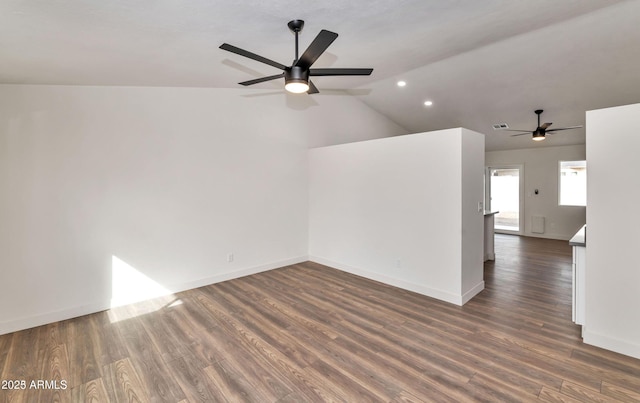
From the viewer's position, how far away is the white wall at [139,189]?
3166mm

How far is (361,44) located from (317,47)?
1.36 metres

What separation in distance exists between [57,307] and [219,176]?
8.13 feet

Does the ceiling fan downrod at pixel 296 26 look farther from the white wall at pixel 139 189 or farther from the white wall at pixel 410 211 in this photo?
the white wall at pixel 139 189

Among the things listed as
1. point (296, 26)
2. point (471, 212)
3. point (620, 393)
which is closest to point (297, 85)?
point (296, 26)

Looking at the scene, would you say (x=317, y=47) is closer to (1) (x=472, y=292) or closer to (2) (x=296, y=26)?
(2) (x=296, y=26)

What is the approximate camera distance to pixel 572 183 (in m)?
7.68

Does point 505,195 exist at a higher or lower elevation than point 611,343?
higher

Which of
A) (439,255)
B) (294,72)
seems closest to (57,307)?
(294,72)

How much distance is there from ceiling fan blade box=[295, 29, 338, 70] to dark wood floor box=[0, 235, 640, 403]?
2525mm

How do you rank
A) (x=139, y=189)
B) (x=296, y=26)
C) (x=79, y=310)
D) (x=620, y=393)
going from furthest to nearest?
(x=139, y=189)
(x=79, y=310)
(x=296, y=26)
(x=620, y=393)

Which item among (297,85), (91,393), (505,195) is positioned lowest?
(91,393)

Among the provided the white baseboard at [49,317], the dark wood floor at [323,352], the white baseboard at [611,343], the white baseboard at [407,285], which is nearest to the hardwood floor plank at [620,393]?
the dark wood floor at [323,352]

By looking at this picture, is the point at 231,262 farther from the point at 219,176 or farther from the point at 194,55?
the point at 194,55

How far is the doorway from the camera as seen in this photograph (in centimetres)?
860
